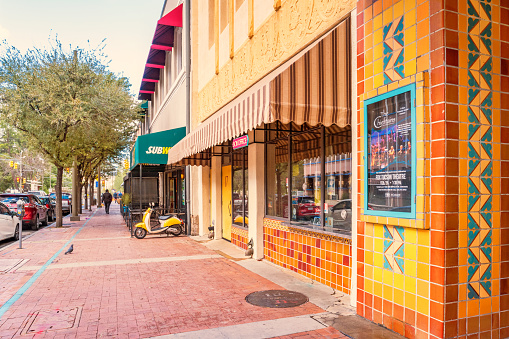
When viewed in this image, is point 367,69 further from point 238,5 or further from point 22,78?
point 22,78

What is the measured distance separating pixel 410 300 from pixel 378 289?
0.51 meters

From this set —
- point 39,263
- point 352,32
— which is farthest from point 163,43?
point 352,32

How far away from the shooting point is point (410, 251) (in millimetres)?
4238

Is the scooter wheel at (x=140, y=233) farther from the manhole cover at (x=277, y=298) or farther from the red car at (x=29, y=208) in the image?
the manhole cover at (x=277, y=298)

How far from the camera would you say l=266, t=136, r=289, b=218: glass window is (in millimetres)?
8578

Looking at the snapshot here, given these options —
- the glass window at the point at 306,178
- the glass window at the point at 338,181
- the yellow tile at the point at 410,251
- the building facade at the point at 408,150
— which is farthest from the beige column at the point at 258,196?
the yellow tile at the point at 410,251

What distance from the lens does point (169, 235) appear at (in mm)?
15008

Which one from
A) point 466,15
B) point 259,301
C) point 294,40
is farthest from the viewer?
point 294,40

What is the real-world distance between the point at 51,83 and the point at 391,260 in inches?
683

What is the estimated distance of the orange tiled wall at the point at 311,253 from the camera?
622 cm

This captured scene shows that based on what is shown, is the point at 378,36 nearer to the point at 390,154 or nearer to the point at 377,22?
the point at 377,22

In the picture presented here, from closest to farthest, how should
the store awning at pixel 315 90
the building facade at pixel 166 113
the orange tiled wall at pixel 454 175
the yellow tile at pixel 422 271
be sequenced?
the orange tiled wall at pixel 454 175 → the yellow tile at pixel 422 271 → the store awning at pixel 315 90 → the building facade at pixel 166 113

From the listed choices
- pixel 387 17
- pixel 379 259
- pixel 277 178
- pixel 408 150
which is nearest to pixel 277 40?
pixel 277 178

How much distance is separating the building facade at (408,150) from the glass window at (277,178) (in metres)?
1.39
